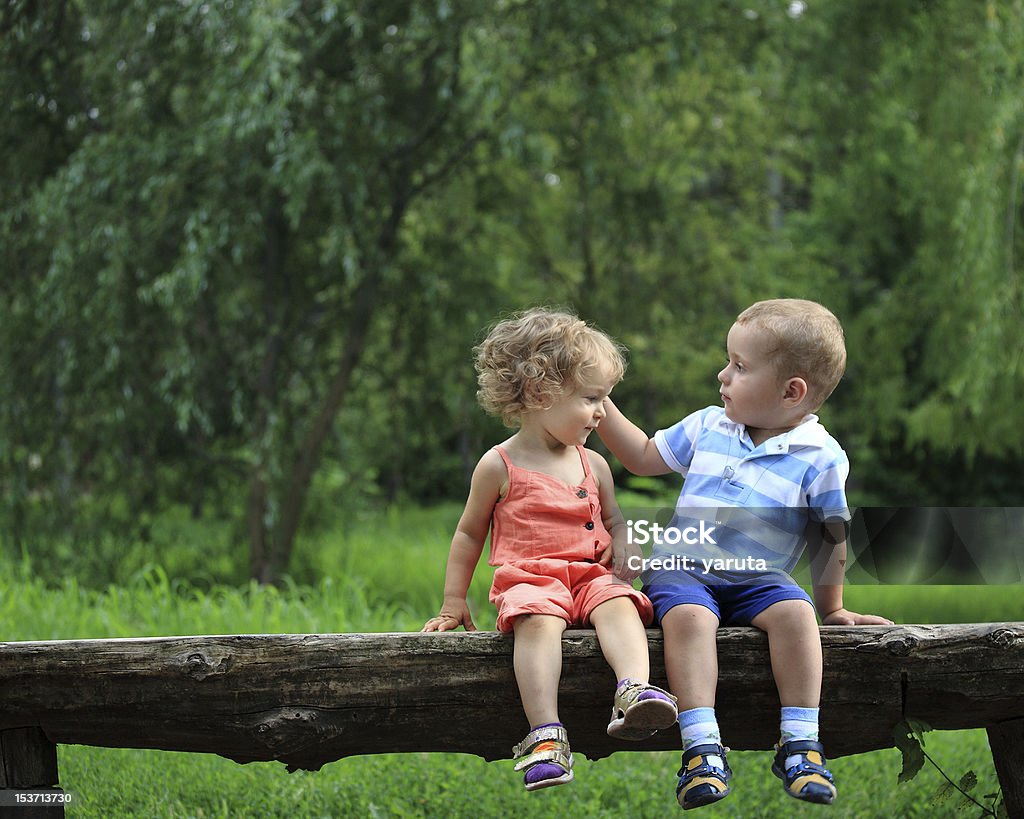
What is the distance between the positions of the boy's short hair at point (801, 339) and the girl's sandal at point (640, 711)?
790 millimetres

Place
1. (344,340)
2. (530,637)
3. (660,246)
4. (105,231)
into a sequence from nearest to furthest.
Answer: (530,637) < (105,231) < (344,340) < (660,246)

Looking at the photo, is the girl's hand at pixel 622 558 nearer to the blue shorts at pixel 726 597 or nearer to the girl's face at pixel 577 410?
the blue shorts at pixel 726 597

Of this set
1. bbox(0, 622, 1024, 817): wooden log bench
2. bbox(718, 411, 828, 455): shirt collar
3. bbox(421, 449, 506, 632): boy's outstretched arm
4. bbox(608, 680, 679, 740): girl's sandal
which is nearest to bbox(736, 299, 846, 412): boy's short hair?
bbox(718, 411, 828, 455): shirt collar

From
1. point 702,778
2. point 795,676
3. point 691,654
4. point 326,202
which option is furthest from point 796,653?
point 326,202

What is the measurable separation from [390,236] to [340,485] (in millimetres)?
1868

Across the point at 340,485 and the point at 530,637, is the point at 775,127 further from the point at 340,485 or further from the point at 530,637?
the point at 530,637

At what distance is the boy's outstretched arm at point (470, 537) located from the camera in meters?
2.64

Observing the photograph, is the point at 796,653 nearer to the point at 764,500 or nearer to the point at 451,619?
the point at 764,500

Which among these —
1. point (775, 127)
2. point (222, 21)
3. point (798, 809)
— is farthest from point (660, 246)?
point (798, 809)

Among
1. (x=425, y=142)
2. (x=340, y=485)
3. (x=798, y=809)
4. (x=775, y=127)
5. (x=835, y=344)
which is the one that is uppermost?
(x=775, y=127)

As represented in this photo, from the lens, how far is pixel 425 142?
7.40 m

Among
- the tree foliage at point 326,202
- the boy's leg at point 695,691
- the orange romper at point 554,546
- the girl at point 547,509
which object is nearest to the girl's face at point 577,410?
the girl at point 547,509

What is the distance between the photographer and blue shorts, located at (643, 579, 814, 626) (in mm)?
2473

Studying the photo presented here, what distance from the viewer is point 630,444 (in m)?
2.77
